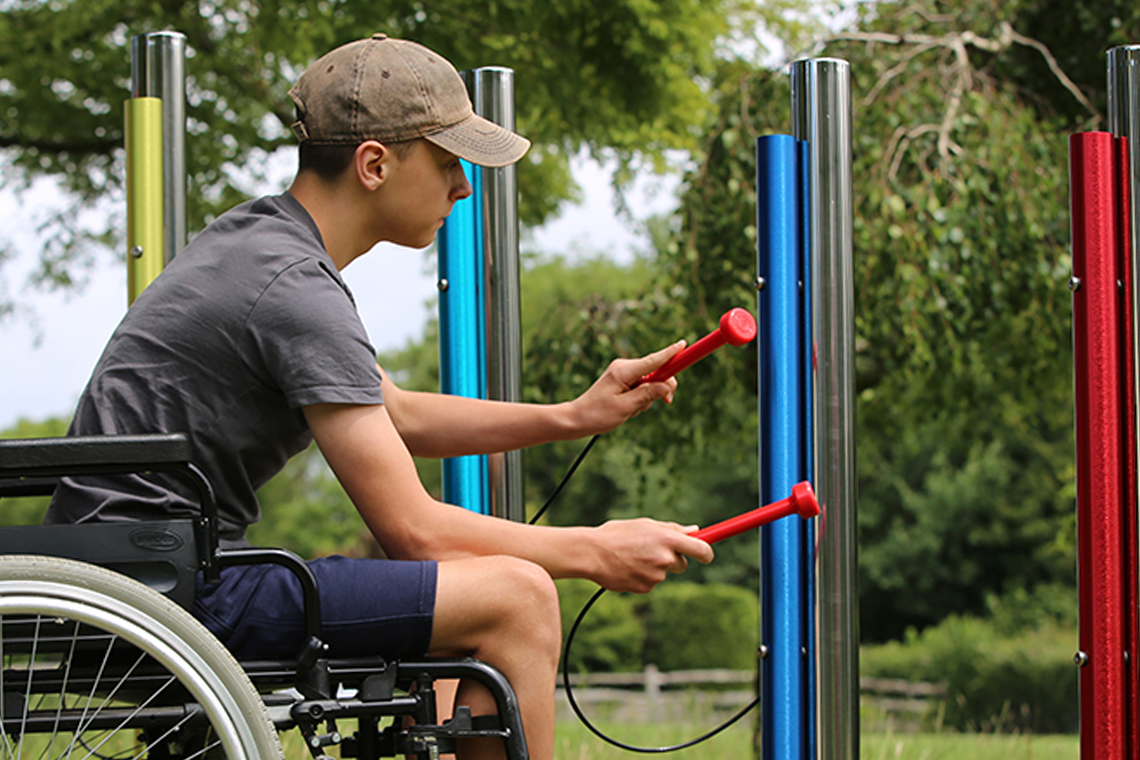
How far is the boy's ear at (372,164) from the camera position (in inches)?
58.9

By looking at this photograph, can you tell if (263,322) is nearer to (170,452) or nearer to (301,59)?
(170,452)

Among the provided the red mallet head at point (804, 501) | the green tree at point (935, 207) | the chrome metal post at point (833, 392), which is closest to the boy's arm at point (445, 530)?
the red mallet head at point (804, 501)

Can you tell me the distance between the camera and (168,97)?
2387 millimetres

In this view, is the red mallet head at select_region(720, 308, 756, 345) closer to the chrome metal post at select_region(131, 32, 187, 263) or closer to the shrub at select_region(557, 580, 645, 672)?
the chrome metal post at select_region(131, 32, 187, 263)

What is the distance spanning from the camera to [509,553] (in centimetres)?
144

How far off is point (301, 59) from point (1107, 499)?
328 centimetres

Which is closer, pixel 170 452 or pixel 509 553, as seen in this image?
pixel 170 452

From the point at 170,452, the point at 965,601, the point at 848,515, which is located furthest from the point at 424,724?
the point at 965,601

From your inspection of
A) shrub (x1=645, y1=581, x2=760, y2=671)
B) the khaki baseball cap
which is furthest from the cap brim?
shrub (x1=645, y1=581, x2=760, y2=671)

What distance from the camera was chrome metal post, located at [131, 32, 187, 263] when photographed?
238 centimetres

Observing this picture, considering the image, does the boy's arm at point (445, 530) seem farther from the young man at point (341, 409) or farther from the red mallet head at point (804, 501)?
the red mallet head at point (804, 501)

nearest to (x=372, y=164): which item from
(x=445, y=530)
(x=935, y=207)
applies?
(x=445, y=530)

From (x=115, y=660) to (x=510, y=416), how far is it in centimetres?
79

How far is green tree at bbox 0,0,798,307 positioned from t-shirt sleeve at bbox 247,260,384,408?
3043mm
